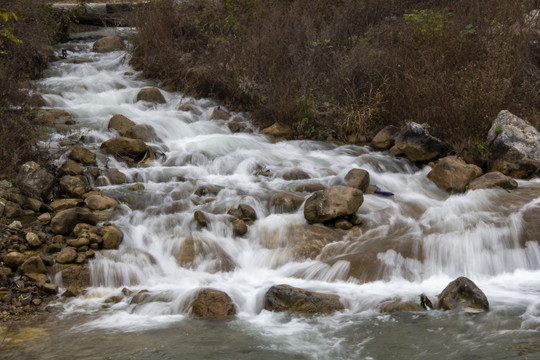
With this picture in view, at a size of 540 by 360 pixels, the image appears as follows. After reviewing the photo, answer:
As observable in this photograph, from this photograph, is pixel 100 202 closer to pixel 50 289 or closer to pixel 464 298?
pixel 50 289

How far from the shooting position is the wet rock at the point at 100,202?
7582 mm

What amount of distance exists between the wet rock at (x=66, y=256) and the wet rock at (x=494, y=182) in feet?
19.5

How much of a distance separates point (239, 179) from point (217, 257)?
2.68m

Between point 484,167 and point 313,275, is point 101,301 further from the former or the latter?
point 484,167

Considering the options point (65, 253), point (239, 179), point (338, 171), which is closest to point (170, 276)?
point (65, 253)

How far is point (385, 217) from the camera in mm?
7508

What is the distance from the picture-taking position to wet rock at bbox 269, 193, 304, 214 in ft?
25.6

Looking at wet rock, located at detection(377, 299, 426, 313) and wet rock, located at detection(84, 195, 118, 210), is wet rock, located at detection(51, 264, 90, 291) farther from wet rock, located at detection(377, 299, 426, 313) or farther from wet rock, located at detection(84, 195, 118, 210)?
wet rock, located at detection(377, 299, 426, 313)

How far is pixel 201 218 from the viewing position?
730cm

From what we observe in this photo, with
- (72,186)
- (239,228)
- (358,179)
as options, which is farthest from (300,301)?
(72,186)

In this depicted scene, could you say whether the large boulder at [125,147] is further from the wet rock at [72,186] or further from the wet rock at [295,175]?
the wet rock at [295,175]

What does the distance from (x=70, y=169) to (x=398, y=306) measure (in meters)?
5.58

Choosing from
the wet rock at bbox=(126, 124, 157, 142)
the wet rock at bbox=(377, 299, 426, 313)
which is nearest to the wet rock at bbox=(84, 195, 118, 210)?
the wet rock at bbox=(126, 124, 157, 142)

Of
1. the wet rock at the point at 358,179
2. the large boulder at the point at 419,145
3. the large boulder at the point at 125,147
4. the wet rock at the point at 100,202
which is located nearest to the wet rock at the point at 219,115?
the large boulder at the point at 125,147
